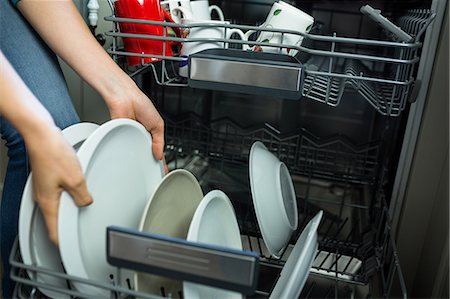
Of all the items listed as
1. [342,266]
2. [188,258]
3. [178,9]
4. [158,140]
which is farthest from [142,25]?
[342,266]

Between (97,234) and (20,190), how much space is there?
0.64 feet

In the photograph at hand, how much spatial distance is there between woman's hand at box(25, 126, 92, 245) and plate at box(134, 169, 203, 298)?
4.0 inches

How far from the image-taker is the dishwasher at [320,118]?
0.72 metres

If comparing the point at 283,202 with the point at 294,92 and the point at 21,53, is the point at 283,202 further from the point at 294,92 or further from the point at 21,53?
the point at 21,53

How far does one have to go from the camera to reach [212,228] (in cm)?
68

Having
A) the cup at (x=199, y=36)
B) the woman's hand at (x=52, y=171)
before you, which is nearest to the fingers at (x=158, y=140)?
the cup at (x=199, y=36)

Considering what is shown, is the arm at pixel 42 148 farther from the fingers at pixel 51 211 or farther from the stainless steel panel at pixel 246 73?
the stainless steel panel at pixel 246 73

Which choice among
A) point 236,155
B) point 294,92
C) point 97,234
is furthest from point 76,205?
point 236,155

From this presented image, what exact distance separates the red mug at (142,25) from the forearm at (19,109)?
1.01 feet

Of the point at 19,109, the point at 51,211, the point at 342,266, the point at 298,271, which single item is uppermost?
the point at 19,109

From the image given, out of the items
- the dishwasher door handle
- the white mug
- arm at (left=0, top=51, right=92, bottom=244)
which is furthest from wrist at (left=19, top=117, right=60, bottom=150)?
the white mug

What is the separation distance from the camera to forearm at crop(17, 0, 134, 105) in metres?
0.73

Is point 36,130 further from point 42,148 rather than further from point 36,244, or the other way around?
point 36,244

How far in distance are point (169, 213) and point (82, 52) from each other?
280mm
